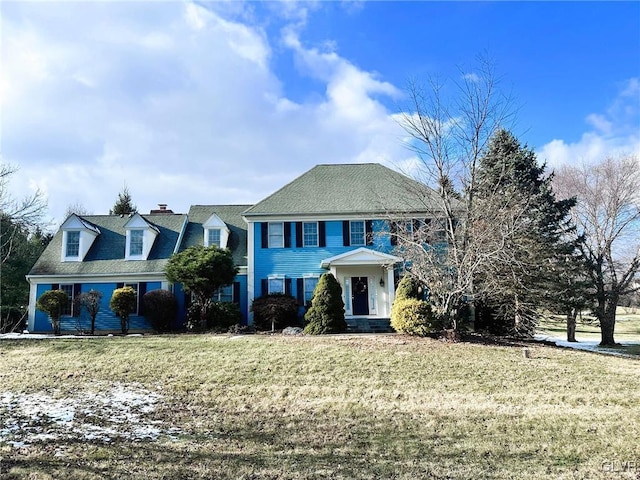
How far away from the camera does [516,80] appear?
627 inches

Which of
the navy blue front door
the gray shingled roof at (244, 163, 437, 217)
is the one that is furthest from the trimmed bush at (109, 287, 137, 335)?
the navy blue front door

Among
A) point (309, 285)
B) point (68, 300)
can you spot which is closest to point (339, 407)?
point (309, 285)

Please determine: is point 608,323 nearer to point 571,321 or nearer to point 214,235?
point 571,321

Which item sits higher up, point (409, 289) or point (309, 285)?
point (309, 285)

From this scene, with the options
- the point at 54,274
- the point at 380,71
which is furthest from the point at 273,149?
the point at 54,274

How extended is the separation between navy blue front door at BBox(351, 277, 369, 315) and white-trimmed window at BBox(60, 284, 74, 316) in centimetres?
1251

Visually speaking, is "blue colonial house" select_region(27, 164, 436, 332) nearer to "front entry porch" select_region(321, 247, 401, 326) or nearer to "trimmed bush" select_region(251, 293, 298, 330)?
"front entry porch" select_region(321, 247, 401, 326)

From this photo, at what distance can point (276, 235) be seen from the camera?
803 inches

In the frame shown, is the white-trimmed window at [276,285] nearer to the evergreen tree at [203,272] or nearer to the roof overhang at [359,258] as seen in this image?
the evergreen tree at [203,272]

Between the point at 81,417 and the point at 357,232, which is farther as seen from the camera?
the point at 357,232

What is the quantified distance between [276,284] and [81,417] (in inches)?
500

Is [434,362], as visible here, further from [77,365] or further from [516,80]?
[516,80]

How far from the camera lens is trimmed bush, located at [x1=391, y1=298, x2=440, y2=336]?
15.0 m

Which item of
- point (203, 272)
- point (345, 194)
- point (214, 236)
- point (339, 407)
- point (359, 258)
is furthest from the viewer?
point (214, 236)
